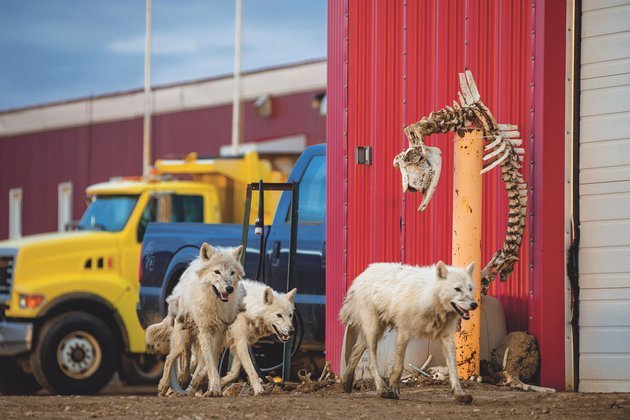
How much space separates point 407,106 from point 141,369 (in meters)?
8.45

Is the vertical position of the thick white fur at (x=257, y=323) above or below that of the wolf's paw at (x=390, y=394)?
above

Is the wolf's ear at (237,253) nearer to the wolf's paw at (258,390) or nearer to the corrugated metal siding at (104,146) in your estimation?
the wolf's paw at (258,390)

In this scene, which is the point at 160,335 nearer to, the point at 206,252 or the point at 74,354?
the point at 206,252

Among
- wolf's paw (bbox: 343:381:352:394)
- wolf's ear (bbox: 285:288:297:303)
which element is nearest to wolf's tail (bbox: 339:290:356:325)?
wolf's paw (bbox: 343:381:352:394)

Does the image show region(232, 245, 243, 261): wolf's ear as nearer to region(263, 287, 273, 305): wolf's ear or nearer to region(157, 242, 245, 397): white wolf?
region(157, 242, 245, 397): white wolf

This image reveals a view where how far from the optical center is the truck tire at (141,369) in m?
20.7

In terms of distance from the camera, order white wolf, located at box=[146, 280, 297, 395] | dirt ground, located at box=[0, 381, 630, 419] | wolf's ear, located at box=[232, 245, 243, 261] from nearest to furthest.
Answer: dirt ground, located at box=[0, 381, 630, 419] < wolf's ear, located at box=[232, 245, 243, 261] < white wolf, located at box=[146, 280, 297, 395]

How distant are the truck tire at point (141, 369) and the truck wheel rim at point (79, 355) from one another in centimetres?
88

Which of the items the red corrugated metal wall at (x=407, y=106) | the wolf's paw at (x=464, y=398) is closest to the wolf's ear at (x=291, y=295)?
the red corrugated metal wall at (x=407, y=106)

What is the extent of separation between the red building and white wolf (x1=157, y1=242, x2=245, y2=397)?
17.4 meters

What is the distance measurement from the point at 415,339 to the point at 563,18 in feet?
10.7

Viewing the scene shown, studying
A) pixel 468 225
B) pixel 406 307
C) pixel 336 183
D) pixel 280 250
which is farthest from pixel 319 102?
pixel 406 307

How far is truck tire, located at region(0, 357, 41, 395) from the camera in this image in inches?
821

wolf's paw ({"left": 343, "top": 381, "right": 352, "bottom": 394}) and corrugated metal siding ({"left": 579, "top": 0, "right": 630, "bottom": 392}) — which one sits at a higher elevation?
corrugated metal siding ({"left": 579, "top": 0, "right": 630, "bottom": 392})
